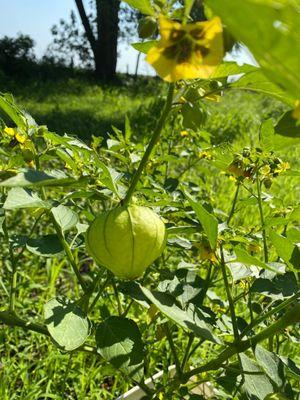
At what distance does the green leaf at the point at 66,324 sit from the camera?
49 centimetres

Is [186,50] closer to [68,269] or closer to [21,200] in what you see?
[21,200]

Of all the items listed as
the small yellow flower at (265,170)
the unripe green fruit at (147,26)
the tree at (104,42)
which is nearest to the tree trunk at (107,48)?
the tree at (104,42)

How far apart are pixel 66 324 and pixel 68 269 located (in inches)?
55.4

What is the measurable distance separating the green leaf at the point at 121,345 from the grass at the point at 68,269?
0.19 meters

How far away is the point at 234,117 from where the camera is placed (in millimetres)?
5133

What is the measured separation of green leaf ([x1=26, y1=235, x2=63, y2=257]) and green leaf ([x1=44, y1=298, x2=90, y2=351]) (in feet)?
0.53

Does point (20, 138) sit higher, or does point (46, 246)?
point (20, 138)

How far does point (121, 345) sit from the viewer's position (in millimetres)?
566

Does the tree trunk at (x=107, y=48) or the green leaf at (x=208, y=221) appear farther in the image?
the tree trunk at (x=107, y=48)

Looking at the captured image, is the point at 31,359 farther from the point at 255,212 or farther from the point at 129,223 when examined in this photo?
the point at 255,212

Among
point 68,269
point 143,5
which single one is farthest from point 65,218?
point 68,269

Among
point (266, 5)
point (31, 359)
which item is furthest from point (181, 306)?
point (31, 359)

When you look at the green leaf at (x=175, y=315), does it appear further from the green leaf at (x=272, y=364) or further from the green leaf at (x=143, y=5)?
the green leaf at (x=143, y=5)

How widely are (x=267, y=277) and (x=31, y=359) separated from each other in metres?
0.97
